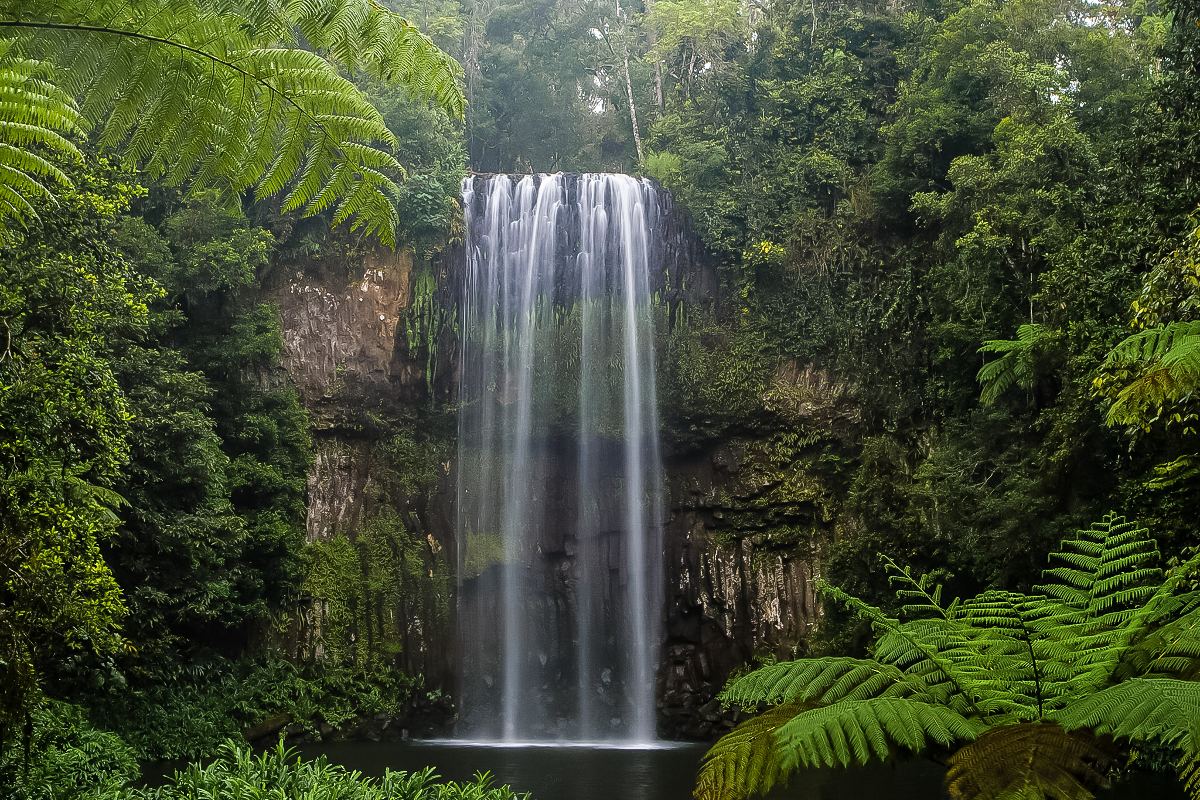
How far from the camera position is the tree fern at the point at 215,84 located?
379 centimetres

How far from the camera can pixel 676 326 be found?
688 inches

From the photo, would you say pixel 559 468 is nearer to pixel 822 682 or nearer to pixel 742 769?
pixel 822 682

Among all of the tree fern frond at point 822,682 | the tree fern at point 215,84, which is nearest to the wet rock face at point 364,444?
the tree fern at point 215,84

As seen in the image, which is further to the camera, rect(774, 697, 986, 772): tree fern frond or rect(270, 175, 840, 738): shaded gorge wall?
rect(270, 175, 840, 738): shaded gorge wall

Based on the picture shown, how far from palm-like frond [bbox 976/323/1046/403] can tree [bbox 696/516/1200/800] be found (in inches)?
295

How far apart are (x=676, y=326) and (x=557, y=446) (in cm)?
302

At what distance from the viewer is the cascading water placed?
54.9ft

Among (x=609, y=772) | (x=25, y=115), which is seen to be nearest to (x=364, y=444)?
(x=609, y=772)

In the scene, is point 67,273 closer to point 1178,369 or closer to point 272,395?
point 272,395

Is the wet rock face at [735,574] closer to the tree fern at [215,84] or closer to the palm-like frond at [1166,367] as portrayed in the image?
the palm-like frond at [1166,367]

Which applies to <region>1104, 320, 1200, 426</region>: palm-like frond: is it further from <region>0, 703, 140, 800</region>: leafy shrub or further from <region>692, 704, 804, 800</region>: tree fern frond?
<region>0, 703, 140, 800</region>: leafy shrub

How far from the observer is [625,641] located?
16562mm

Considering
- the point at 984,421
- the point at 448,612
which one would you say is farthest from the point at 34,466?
the point at 984,421

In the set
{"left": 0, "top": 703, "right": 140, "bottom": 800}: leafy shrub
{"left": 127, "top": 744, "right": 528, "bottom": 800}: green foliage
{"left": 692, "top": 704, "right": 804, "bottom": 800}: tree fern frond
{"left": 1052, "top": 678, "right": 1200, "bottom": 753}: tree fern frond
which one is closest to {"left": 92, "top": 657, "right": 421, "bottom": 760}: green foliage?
{"left": 0, "top": 703, "right": 140, "bottom": 800}: leafy shrub
